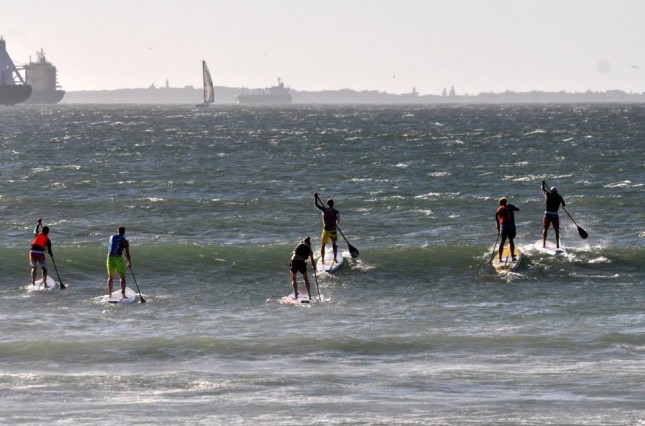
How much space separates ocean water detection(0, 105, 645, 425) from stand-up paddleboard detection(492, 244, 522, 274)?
226 millimetres

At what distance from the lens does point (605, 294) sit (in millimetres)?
24094

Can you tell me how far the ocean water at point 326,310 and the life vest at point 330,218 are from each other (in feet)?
3.64

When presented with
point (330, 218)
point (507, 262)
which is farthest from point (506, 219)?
point (330, 218)

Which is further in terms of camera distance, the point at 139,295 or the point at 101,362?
the point at 139,295

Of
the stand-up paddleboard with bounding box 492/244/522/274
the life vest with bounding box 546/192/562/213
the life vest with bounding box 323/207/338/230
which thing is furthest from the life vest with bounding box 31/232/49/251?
the life vest with bounding box 546/192/562/213

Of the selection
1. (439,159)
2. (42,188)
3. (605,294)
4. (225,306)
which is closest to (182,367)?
(225,306)

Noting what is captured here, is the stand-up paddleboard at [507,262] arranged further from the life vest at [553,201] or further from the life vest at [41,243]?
the life vest at [41,243]

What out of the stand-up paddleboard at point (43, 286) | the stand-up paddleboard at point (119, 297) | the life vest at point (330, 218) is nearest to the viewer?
the stand-up paddleboard at point (119, 297)

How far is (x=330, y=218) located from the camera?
86.4 feet

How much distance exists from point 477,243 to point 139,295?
10.8 metres

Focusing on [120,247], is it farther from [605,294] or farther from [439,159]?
[439,159]

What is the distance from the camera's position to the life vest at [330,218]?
86.2 ft

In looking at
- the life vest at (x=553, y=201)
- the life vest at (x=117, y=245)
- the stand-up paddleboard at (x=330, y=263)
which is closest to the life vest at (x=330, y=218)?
the stand-up paddleboard at (x=330, y=263)

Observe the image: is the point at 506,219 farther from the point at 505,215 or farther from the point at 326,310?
the point at 326,310
